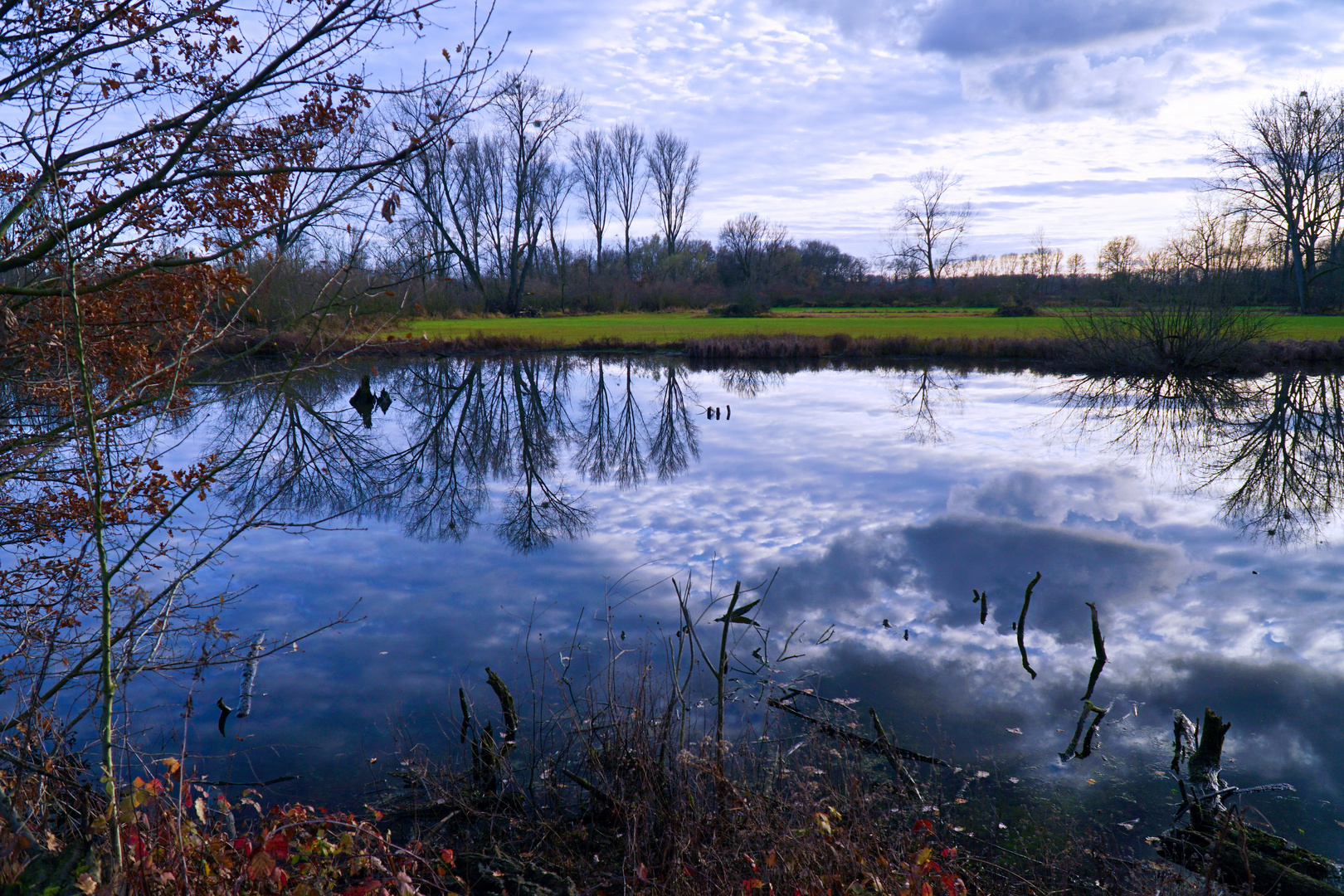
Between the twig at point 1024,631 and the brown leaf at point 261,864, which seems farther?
the twig at point 1024,631

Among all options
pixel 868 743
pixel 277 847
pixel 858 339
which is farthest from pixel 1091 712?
pixel 858 339

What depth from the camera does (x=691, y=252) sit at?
69.5 metres

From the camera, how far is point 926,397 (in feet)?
66.9

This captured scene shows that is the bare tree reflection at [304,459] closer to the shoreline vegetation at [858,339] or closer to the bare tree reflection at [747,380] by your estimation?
the shoreline vegetation at [858,339]

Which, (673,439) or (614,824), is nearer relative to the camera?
(614,824)

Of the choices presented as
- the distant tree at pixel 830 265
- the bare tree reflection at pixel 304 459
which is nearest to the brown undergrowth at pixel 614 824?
the bare tree reflection at pixel 304 459

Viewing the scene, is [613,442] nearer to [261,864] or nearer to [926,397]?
[926,397]

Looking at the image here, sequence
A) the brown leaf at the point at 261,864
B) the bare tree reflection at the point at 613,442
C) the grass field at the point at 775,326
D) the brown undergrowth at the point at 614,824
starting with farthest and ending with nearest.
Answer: the grass field at the point at 775,326 < the bare tree reflection at the point at 613,442 < the brown undergrowth at the point at 614,824 < the brown leaf at the point at 261,864

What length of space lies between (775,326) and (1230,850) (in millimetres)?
39314

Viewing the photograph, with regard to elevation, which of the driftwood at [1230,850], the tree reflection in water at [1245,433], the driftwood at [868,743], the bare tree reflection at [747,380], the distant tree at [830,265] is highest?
the distant tree at [830,265]

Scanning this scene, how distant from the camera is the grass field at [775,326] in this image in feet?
108

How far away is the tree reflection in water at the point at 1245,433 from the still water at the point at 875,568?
0.09 meters

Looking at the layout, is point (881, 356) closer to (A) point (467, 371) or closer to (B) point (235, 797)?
(A) point (467, 371)

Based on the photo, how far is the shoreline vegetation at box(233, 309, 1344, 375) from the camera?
22438 mm
